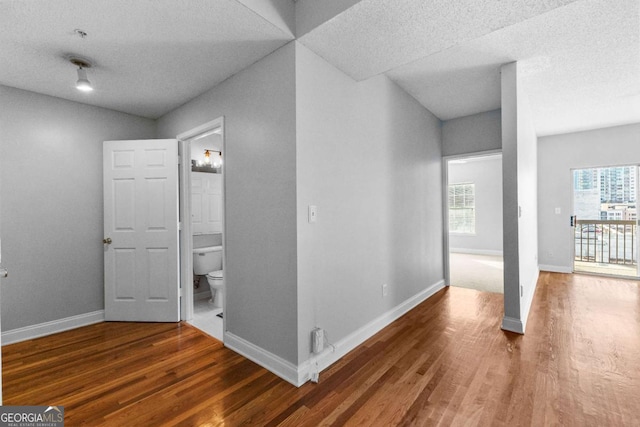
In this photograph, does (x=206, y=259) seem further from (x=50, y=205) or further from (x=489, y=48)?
(x=489, y=48)

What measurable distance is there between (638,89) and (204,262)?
6.02 meters

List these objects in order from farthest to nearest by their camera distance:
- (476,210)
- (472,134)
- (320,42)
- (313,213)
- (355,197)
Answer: (476,210) → (472,134) → (355,197) → (313,213) → (320,42)

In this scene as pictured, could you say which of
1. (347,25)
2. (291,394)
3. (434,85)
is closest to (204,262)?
(291,394)

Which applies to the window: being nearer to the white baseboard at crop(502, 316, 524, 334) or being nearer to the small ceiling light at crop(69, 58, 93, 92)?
the white baseboard at crop(502, 316, 524, 334)

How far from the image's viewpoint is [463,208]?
8414 mm

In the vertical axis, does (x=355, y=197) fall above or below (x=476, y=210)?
above

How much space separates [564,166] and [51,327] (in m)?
8.22

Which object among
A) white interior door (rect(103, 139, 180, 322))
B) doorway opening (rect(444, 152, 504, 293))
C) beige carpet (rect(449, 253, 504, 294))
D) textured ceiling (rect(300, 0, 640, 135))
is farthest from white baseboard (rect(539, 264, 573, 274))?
white interior door (rect(103, 139, 180, 322))

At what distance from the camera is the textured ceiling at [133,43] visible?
182cm

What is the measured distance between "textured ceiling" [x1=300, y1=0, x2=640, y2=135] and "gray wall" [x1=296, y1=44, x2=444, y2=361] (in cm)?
29

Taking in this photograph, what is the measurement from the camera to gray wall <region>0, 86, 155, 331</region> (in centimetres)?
285

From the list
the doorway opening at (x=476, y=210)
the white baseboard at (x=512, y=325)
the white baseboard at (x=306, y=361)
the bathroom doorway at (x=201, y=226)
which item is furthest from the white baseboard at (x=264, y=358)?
the doorway opening at (x=476, y=210)

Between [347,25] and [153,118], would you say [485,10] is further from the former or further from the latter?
[153,118]
